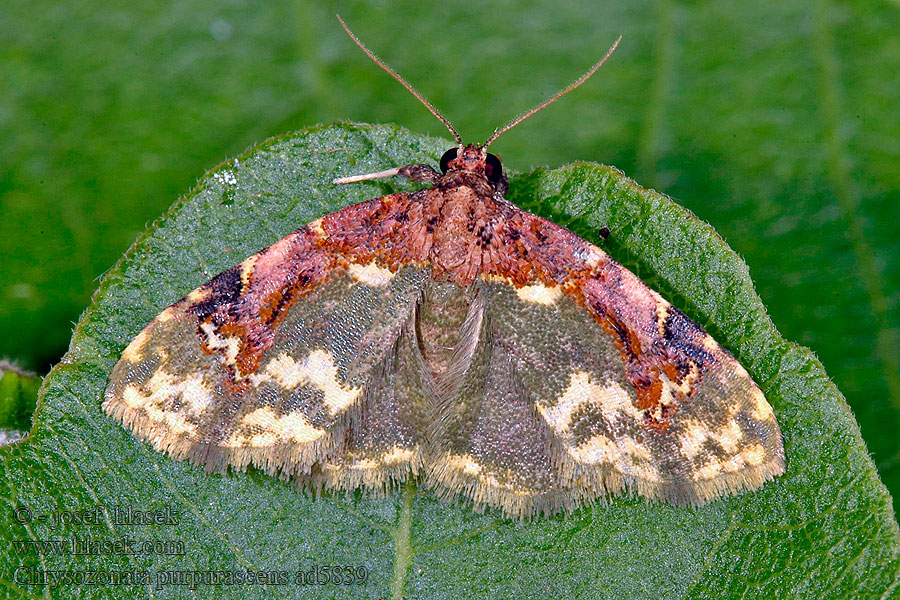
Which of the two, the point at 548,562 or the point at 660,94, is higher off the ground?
the point at 660,94

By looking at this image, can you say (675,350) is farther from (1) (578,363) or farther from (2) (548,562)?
(2) (548,562)

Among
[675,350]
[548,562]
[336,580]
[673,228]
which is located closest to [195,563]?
[336,580]

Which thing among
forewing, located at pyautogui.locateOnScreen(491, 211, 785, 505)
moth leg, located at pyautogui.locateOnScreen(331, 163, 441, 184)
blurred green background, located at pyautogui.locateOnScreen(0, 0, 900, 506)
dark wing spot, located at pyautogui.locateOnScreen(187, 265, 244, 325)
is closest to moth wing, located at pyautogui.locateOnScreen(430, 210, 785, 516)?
forewing, located at pyautogui.locateOnScreen(491, 211, 785, 505)

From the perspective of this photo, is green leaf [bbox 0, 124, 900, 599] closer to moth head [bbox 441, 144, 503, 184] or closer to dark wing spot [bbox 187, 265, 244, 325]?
dark wing spot [bbox 187, 265, 244, 325]

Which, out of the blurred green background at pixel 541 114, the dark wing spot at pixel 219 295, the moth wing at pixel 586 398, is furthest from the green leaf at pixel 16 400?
the moth wing at pixel 586 398

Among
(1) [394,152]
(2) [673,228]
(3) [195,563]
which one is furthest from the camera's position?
(1) [394,152]

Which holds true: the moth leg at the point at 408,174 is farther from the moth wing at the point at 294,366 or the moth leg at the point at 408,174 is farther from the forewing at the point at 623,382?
the forewing at the point at 623,382
